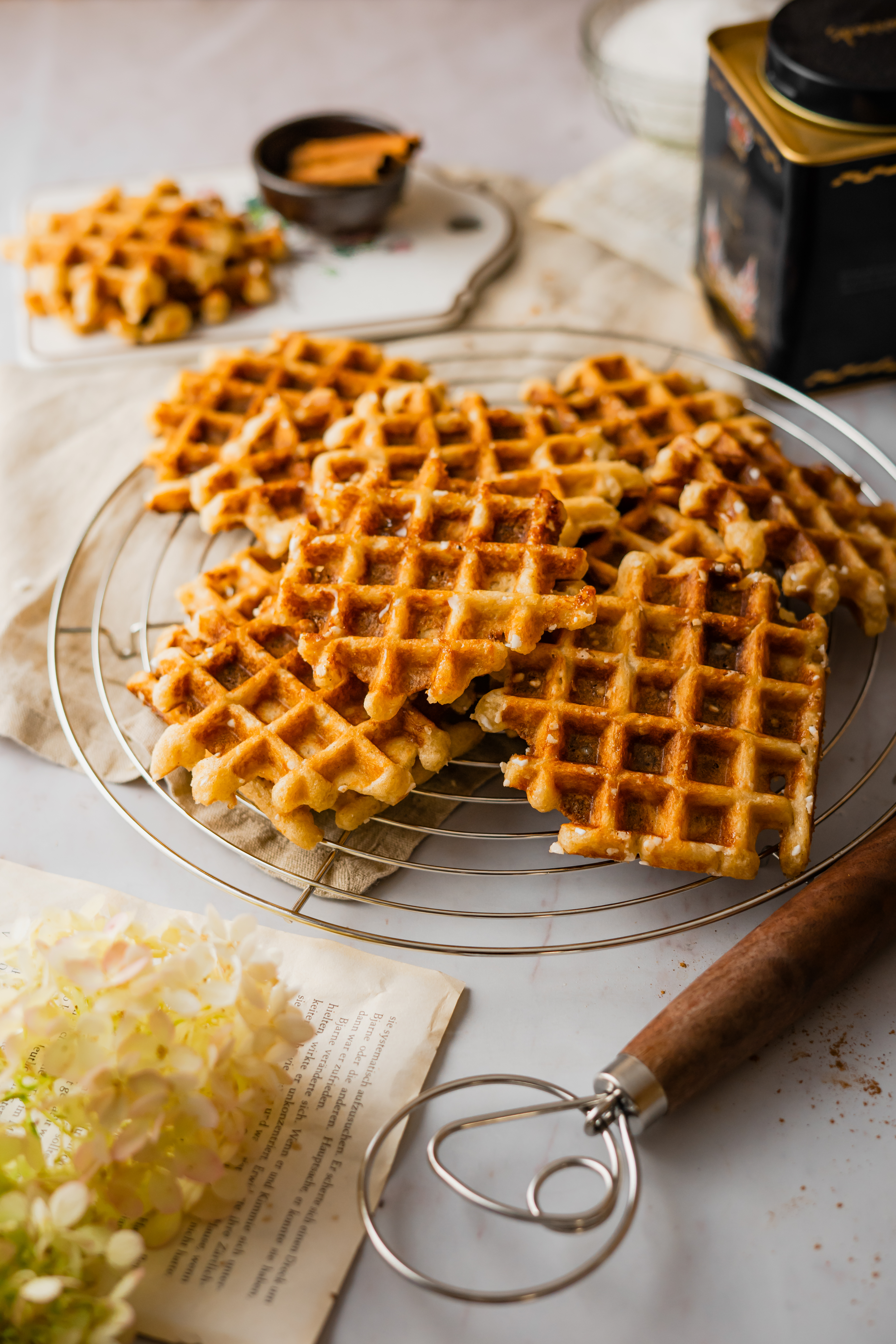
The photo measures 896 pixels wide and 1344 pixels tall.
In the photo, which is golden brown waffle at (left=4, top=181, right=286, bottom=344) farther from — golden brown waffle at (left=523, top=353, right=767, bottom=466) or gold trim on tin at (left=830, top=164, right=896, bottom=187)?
gold trim on tin at (left=830, top=164, right=896, bottom=187)

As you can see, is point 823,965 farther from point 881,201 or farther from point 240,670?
point 881,201

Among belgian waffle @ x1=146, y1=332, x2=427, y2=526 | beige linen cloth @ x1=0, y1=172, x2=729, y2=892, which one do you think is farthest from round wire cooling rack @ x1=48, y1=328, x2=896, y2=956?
belgian waffle @ x1=146, y1=332, x2=427, y2=526

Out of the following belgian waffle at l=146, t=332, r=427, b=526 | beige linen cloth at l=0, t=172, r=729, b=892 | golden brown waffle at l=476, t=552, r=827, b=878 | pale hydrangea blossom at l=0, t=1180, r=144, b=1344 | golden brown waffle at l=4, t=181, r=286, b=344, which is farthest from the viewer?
golden brown waffle at l=4, t=181, r=286, b=344

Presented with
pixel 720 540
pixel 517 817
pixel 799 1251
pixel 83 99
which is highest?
pixel 83 99

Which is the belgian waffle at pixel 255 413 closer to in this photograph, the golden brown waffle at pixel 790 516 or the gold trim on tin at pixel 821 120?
the golden brown waffle at pixel 790 516

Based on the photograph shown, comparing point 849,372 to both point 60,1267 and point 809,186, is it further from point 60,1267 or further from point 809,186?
point 60,1267

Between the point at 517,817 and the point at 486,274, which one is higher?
the point at 486,274

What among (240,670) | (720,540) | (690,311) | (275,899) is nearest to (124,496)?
(240,670)
